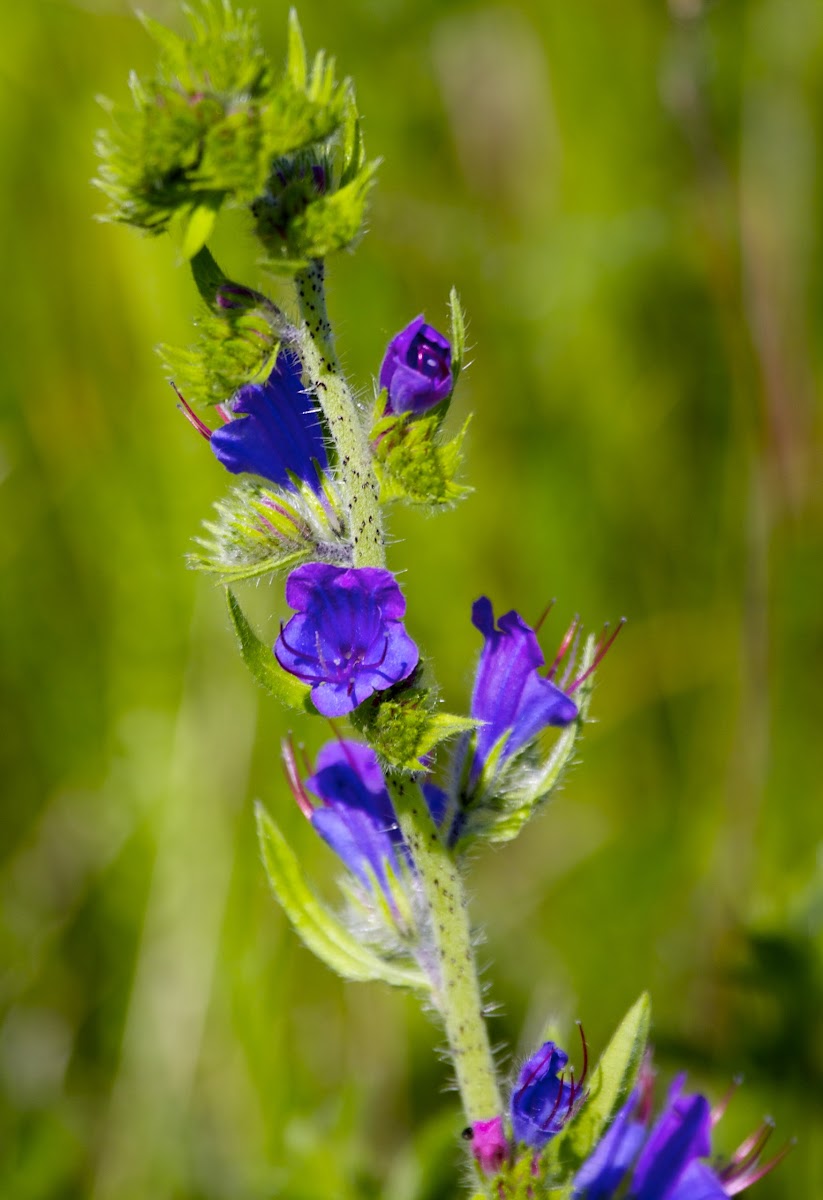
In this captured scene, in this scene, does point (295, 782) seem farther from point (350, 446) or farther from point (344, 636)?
point (350, 446)

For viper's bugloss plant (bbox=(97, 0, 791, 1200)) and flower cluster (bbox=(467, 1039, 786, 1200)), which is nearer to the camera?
viper's bugloss plant (bbox=(97, 0, 791, 1200))

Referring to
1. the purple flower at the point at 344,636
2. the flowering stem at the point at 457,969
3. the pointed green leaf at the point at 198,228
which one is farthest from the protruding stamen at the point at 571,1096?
the pointed green leaf at the point at 198,228

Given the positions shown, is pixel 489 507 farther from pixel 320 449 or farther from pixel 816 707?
pixel 320 449

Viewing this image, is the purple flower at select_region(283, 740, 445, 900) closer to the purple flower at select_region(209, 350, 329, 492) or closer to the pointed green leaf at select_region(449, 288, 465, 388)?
the purple flower at select_region(209, 350, 329, 492)

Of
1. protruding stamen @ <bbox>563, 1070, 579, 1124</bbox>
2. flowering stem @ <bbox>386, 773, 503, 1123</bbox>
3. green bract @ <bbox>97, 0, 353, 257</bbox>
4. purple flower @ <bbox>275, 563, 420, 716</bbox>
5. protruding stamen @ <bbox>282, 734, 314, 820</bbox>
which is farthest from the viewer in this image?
protruding stamen @ <bbox>282, 734, 314, 820</bbox>

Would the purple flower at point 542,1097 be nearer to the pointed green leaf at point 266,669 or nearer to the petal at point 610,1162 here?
the petal at point 610,1162

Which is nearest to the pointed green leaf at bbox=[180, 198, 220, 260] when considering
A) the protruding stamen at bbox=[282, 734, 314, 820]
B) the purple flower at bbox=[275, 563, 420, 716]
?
the purple flower at bbox=[275, 563, 420, 716]
